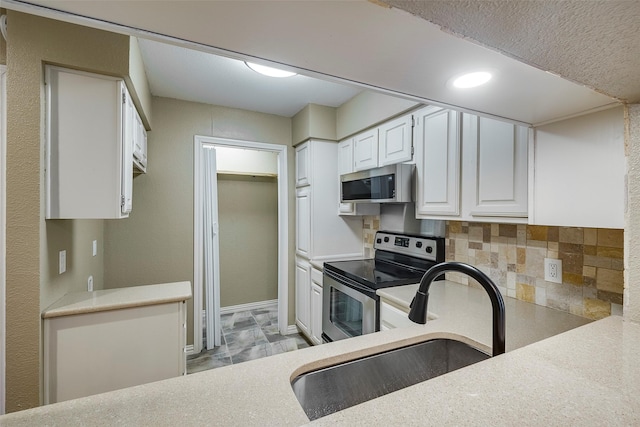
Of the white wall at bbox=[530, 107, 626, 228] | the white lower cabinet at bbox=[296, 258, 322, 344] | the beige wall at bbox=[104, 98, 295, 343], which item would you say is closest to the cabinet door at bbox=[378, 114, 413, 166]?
the white wall at bbox=[530, 107, 626, 228]

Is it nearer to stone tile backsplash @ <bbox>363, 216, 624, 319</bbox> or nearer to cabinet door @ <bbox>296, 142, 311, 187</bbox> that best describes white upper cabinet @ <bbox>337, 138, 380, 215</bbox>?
cabinet door @ <bbox>296, 142, 311, 187</bbox>

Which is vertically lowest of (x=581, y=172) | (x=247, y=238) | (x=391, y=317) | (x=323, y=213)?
(x=391, y=317)

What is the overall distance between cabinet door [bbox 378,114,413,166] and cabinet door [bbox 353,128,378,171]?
0.06 metres

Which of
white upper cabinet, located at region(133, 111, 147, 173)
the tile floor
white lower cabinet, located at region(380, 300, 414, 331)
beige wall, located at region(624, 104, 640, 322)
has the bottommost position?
the tile floor

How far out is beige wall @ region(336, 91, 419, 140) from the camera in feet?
7.11

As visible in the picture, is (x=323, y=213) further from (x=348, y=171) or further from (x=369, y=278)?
(x=369, y=278)

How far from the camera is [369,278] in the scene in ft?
6.57

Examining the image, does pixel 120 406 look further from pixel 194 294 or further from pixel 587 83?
pixel 194 294

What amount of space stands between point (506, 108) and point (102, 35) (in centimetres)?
200

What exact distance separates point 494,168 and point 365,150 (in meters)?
1.23

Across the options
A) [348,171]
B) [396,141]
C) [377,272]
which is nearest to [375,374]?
[377,272]

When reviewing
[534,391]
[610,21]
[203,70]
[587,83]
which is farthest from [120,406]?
[203,70]

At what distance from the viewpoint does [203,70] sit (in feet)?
7.20

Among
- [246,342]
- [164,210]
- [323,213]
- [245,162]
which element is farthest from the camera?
[245,162]
